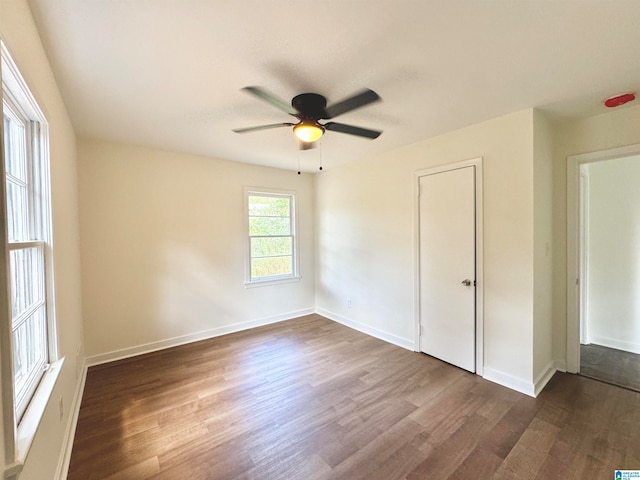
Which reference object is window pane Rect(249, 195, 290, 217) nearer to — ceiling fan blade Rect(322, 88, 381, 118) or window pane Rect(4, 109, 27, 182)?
ceiling fan blade Rect(322, 88, 381, 118)

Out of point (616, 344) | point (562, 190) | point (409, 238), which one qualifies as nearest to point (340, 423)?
point (409, 238)

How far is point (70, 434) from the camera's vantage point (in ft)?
6.19

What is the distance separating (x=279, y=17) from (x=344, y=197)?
9.82 feet

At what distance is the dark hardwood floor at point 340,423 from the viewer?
5.51ft

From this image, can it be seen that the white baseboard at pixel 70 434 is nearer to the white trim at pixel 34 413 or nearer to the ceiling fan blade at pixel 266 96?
the white trim at pixel 34 413

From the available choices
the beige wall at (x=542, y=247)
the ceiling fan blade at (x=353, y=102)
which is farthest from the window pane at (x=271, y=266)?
the beige wall at (x=542, y=247)

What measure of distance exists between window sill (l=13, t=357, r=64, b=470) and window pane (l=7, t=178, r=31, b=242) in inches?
31.8

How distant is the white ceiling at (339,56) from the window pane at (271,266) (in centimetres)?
232

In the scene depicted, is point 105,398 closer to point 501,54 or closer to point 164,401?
point 164,401

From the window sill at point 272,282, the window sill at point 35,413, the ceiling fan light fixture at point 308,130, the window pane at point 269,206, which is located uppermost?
the ceiling fan light fixture at point 308,130

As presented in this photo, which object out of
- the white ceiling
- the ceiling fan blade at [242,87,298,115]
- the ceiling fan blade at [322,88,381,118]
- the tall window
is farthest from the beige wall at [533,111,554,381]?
the tall window

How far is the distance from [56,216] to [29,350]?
87cm

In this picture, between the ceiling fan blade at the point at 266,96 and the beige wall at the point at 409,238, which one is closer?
the ceiling fan blade at the point at 266,96

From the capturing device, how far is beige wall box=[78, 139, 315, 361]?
10.1ft
